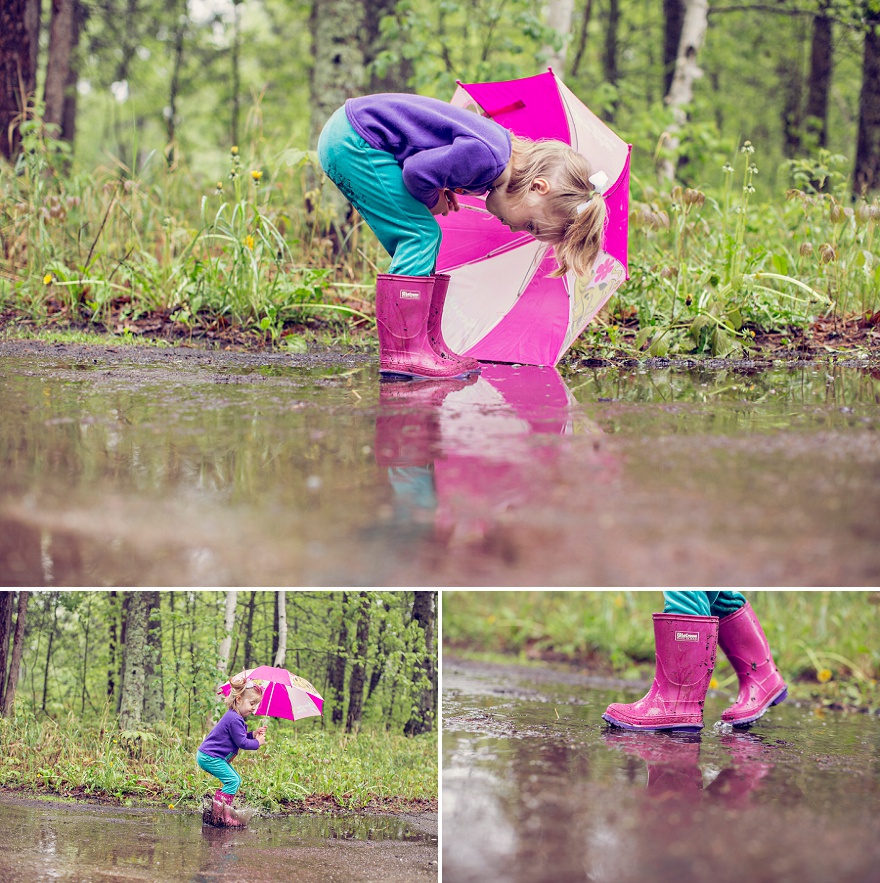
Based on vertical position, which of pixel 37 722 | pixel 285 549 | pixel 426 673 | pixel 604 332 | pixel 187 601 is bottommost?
pixel 37 722

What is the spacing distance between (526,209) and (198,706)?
8.58ft

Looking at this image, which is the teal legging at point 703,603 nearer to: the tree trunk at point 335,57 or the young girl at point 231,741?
A: the young girl at point 231,741

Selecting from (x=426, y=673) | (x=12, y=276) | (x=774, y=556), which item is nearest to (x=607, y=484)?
(x=774, y=556)

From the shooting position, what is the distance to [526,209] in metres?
3.95

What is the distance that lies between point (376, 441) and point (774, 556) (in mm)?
1220

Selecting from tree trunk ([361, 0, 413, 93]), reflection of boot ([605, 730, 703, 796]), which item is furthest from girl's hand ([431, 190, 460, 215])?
tree trunk ([361, 0, 413, 93])

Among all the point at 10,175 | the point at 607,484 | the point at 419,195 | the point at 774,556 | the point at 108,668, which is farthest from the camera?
the point at 10,175

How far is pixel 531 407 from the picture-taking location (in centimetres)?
325

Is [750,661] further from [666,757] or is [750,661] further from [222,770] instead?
[222,770]

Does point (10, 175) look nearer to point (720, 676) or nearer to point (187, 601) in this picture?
point (187, 601)

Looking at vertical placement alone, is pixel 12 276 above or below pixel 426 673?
above

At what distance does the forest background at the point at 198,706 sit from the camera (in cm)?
342

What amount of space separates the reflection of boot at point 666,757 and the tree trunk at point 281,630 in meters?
1.06

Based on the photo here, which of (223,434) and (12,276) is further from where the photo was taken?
(12,276)
